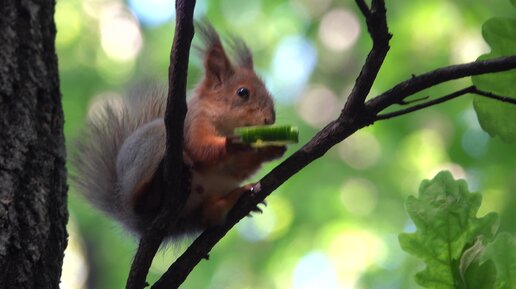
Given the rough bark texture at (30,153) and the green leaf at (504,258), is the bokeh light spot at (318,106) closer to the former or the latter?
the rough bark texture at (30,153)

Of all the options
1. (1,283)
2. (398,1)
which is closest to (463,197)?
(1,283)

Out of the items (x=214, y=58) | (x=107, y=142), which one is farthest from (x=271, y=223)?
(x=107, y=142)

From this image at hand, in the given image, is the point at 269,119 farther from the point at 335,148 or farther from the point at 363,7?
the point at 335,148

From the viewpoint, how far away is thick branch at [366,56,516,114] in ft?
4.38

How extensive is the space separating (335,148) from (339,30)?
1.11 metres

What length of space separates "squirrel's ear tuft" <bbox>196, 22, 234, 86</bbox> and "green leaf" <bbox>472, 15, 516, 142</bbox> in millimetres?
1312

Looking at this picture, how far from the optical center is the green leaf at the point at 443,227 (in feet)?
4.36

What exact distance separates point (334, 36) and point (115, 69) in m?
2.25

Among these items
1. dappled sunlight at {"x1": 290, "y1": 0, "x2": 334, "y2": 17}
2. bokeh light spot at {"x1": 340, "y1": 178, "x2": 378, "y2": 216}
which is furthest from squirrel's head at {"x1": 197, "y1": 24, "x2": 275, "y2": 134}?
dappled sunlight at {"x1": 290, "y1": 0, "x2": 334, "y2": 17}

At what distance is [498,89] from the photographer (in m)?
1.45

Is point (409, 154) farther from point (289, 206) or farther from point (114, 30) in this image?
point (114, 30)

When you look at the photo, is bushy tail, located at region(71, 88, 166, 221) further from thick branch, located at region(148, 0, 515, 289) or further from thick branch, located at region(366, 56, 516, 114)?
thick branch, located at region(366, 56, 516, 114)

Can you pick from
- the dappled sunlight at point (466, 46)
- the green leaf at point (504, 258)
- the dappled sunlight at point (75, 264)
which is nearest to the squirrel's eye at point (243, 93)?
the green leaf at point (504, 258)

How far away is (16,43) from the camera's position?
6.46 feet
